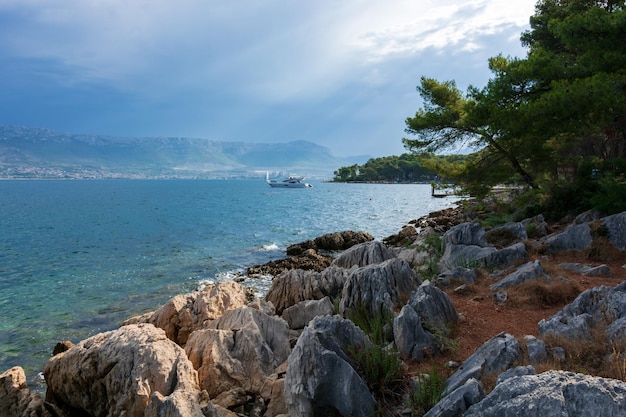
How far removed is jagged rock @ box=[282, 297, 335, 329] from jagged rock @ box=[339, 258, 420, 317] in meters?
1.08

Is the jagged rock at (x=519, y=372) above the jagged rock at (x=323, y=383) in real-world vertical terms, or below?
above

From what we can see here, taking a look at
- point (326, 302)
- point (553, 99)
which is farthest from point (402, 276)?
point (553, 99)

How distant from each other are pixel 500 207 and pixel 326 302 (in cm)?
2428

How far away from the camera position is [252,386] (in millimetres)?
8727

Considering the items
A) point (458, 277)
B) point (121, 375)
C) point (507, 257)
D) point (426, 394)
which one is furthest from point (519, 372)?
point (507, 257)

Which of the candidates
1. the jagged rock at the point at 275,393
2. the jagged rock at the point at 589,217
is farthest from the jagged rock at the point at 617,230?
the jagged rock at the point at 275,393

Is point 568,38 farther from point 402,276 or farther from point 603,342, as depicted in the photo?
point 603,342

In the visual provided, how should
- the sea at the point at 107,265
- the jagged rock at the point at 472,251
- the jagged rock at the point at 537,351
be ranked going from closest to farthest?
the jagged rock at the point at 537,351 → the jagged rock at the point at 472,251 → the sea at the point at 107,265

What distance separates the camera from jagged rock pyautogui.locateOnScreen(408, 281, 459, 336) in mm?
8422

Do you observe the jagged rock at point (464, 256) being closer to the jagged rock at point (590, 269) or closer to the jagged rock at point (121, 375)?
the jagged rock at point (590, 269)

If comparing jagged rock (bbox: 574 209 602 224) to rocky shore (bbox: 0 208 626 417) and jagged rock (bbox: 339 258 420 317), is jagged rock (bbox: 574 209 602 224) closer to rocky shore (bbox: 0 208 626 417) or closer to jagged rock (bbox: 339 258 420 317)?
rocky shore (bbox: 0 208 626 417)

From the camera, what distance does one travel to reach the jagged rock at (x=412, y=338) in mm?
7762

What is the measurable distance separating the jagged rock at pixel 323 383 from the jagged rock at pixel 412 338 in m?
1.72

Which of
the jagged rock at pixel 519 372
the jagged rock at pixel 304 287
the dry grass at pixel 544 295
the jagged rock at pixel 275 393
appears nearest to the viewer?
the jagged rock at pixel 519 372
